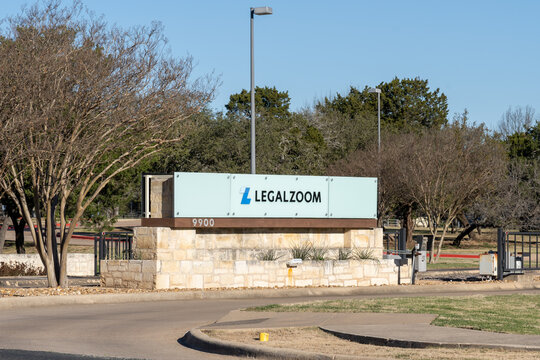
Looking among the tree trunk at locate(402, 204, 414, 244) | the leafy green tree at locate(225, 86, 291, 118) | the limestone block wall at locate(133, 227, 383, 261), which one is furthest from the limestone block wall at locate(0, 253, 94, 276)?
the leafy green tree at locate(225, 86, 291, 118)

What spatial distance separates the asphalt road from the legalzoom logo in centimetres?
347

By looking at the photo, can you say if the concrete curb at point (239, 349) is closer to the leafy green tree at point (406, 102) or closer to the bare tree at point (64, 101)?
the bare tree at point (64, 101)

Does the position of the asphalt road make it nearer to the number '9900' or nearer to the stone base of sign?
the stone base of sign

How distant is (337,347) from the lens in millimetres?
11273

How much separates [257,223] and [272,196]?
0.86 meters

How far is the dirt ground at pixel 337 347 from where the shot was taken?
1036 cm

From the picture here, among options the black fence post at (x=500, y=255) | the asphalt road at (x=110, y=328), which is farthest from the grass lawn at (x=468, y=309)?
the black fence post at (x=500, y=255)

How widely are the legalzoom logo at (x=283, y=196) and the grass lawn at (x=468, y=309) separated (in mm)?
5731

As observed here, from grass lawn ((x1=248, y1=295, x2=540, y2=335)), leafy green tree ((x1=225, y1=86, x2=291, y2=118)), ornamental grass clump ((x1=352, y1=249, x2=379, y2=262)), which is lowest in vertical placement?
grass lawn ((x1=248, y1=295, x2=540, y2=335))

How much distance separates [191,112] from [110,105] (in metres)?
2.40

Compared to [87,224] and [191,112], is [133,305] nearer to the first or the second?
[191,112]

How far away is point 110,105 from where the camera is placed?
71.4 feet

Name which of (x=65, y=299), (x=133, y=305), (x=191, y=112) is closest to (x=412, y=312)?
(x=133, y=305)

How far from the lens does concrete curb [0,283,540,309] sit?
18578mm
